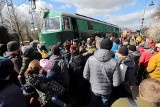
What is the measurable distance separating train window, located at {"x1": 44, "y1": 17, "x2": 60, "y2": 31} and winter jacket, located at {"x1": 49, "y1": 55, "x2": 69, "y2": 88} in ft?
29.4

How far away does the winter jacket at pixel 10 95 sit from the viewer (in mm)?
2178

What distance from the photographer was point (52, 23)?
13.9 m

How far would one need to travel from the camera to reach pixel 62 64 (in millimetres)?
4762

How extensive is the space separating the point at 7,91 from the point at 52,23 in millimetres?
11982

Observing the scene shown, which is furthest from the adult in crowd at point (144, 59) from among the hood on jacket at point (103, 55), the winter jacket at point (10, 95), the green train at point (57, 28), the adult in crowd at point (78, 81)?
the green train at point (57, 28)

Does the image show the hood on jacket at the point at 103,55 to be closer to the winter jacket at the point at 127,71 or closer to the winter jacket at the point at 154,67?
the winter jacket at the point at 127,71

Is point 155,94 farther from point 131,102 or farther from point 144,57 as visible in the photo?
point 144,57

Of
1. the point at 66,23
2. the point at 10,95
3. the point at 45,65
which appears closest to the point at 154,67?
the point at 45,65

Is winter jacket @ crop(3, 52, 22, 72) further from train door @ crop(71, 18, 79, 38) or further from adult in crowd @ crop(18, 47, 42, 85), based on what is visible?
train door @ crop(71, 18, 79, 38)

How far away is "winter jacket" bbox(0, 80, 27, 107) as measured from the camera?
218cm

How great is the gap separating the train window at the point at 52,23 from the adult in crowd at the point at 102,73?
388 inches

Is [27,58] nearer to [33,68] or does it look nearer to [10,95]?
[33,68]

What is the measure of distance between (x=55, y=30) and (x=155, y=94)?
39.0 ft

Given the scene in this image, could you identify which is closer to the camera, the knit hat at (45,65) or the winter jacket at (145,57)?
the knit hat at (45,65)
